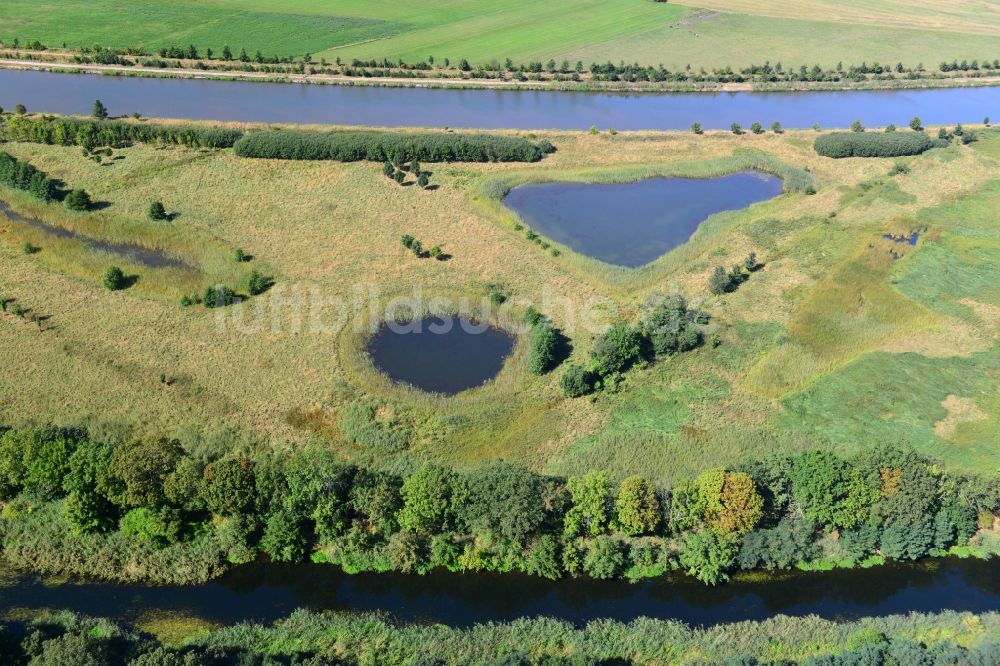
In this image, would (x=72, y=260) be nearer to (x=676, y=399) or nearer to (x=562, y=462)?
(x=562, y=462)

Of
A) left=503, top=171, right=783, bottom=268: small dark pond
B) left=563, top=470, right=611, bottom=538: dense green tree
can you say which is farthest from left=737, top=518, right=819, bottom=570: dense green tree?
left=503, top=171, right=783, bottom=268: small dark pond

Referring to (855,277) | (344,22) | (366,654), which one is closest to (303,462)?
(366,654)

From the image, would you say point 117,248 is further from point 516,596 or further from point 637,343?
point 516,596

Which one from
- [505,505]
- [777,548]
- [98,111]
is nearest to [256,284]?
[505,505]

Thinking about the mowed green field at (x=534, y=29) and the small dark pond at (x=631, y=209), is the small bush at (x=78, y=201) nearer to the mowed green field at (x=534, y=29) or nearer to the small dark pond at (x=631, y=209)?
the small dark pond at (x=631, y=209)

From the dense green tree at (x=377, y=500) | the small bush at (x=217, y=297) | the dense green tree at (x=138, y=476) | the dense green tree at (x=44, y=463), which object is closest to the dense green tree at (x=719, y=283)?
the dense green tree at (x=377, y=500)

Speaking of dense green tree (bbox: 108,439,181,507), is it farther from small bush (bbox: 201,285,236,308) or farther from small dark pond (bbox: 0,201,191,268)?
small dark pond (bbox: 0,201,191,268)
